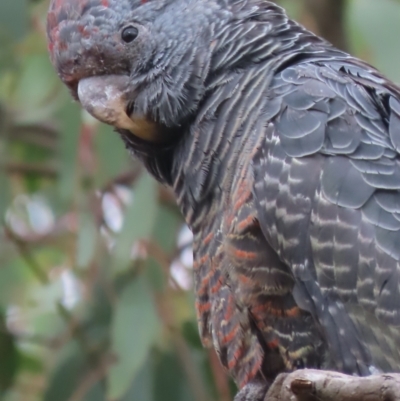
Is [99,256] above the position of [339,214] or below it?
below

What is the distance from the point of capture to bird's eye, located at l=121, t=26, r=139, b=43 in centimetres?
194

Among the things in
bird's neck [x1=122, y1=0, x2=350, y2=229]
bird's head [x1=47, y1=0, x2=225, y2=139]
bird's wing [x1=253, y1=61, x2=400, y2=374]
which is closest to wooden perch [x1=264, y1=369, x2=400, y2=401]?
bird's wing [x1=253, y1=61, x2=400, y2=374]

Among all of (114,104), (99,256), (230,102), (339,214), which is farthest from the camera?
(99,256)

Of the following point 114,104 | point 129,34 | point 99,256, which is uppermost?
point 129,34

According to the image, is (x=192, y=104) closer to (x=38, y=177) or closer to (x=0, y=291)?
(x=0, y=291)

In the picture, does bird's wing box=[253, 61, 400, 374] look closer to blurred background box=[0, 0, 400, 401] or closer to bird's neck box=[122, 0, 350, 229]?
bird's neck box=[122, 0, 350, 229]

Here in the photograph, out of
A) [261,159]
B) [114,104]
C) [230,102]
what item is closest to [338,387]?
[261,159]

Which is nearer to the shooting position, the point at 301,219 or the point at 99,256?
the point at 301,219

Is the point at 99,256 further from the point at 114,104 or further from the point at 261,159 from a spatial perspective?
the point at 261,159

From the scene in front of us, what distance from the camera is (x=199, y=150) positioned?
6.04 ft

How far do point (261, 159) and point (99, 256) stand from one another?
1357 mm

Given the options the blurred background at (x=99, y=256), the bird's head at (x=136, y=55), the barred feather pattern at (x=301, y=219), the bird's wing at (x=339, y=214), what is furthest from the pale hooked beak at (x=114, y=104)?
the blurred background at (x=99, y=256)

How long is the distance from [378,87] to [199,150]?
0.38 meters

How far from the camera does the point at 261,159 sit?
1685 mm
